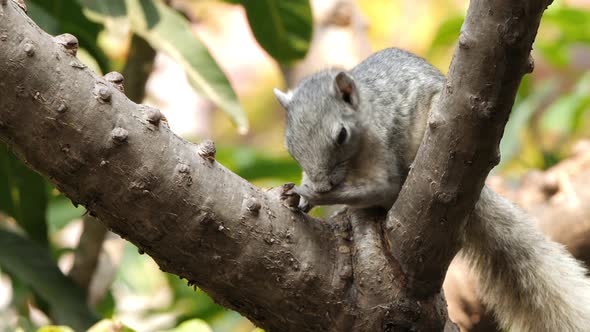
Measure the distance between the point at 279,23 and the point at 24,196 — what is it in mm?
1012

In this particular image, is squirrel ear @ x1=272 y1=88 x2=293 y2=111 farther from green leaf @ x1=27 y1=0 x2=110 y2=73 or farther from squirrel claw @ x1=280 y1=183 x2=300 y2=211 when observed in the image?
green leaf @ x1=27 y1=0 x2=110 y2=73

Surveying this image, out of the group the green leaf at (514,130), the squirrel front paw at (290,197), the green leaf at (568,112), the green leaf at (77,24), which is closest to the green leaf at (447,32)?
the green leaf at (514,130)

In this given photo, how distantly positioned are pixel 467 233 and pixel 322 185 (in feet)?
1.09

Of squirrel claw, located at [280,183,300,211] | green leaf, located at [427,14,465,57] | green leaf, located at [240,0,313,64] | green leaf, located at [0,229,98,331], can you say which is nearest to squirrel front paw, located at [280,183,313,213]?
squirrel claw, located at [280,183,300,211]

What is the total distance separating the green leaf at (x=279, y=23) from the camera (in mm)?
2734

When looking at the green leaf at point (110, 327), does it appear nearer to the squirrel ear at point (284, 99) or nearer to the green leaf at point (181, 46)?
the squirrel ear at point (284, 99)

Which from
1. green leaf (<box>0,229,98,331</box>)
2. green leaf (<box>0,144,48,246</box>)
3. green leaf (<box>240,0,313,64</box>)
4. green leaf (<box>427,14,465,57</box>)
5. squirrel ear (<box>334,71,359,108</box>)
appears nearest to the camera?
squirrel ear (<box>334,71,359,108</box>)

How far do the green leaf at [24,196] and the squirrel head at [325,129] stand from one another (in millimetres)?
1080

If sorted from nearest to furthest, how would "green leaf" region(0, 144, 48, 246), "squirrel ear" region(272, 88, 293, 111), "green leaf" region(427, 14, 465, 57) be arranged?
"squirrel ear" region(272, 88, 293, 111) < "green leaf" region(0, 144, 48, 246) < "green leaf" region(427, 14, 465, 57)

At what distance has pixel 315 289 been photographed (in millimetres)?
1509

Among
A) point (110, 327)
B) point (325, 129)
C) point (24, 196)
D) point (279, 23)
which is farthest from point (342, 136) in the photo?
point (24, 196)

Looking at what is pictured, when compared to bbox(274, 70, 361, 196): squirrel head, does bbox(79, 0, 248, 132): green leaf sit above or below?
above

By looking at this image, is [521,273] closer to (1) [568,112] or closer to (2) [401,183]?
(2) [401,183]

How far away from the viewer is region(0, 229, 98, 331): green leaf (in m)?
2.37
